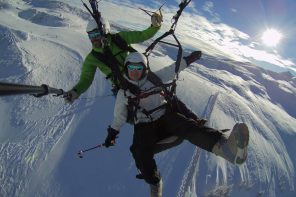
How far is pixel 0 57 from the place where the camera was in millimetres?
129375

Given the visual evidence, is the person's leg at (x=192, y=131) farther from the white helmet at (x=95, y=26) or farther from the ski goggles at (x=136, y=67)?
the white helmet at (x=95, y=26)

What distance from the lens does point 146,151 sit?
21.0 ft

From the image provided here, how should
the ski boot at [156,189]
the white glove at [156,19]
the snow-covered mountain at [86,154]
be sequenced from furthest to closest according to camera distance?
the snow-covered mountain at [86,154], the white glove at [156,19], the ski boot at [156,189]

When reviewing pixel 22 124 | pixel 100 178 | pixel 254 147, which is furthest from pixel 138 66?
pixel 254 147

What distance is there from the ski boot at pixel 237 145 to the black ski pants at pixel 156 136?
303 millimetres

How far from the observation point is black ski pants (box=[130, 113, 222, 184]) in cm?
621

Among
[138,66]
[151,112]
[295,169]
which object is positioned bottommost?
[295,169]

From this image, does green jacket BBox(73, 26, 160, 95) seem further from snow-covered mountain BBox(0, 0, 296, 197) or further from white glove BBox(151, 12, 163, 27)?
snow-covered mountain BBox(0, 0, 296, 197)

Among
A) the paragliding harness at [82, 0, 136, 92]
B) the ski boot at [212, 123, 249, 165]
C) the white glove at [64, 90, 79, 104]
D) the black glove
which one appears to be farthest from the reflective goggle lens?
the ski boot at [212, 123, 249, 165]

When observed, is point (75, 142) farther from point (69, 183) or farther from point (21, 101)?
point (21, 101)

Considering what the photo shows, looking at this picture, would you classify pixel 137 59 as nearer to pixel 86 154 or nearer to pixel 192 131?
pixel 192 131

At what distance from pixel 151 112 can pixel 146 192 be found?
3410 inches

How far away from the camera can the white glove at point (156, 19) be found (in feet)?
23.2

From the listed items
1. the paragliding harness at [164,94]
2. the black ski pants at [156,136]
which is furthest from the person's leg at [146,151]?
the paragliding harness at [164,94]
